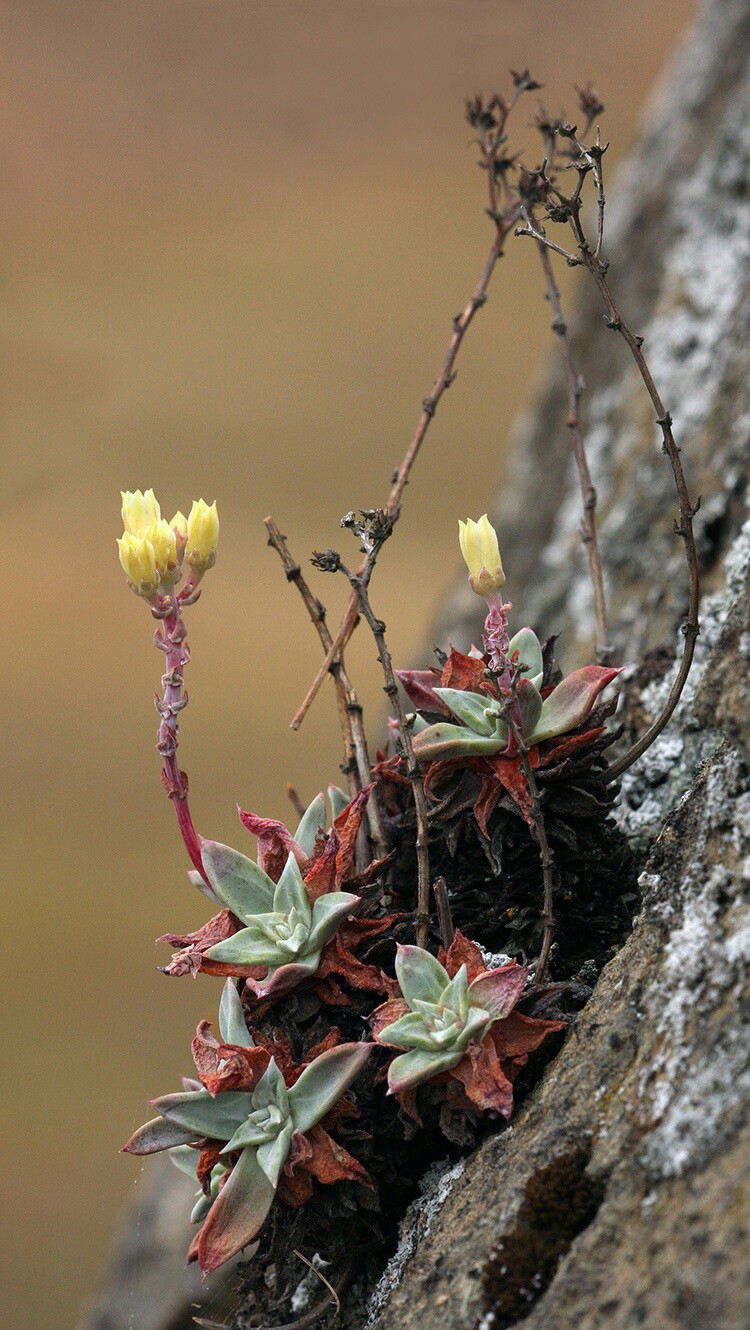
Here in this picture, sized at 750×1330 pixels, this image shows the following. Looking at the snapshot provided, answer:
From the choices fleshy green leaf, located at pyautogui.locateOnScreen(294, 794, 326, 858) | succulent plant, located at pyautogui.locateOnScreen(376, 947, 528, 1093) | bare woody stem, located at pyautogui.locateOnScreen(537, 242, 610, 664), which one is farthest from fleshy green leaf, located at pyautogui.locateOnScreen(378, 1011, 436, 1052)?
bare woody stem, located at pyautogui.locateOnScreen(537, 242, 610, 664)

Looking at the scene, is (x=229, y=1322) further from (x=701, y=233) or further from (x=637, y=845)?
(x=701, y=233)

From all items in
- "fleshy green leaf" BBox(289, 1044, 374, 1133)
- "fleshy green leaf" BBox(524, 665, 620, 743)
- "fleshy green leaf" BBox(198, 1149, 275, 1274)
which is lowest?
"fleshy green leaf" BBox(198, 1149, 275, 1274)

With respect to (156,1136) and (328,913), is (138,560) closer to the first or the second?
(328,913)

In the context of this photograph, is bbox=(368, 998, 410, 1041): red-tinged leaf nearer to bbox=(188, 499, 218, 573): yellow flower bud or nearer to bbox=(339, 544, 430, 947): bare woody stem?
bbox=(339, 544, 430, 947): bare woody stem

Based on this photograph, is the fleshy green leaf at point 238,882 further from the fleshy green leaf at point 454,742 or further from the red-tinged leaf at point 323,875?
the fleshy green leaf at point 454,742

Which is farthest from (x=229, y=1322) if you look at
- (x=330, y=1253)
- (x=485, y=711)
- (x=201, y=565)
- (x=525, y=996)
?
(x=201, y=565)

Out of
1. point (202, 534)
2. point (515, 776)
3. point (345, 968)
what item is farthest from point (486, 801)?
point (202, 534)
